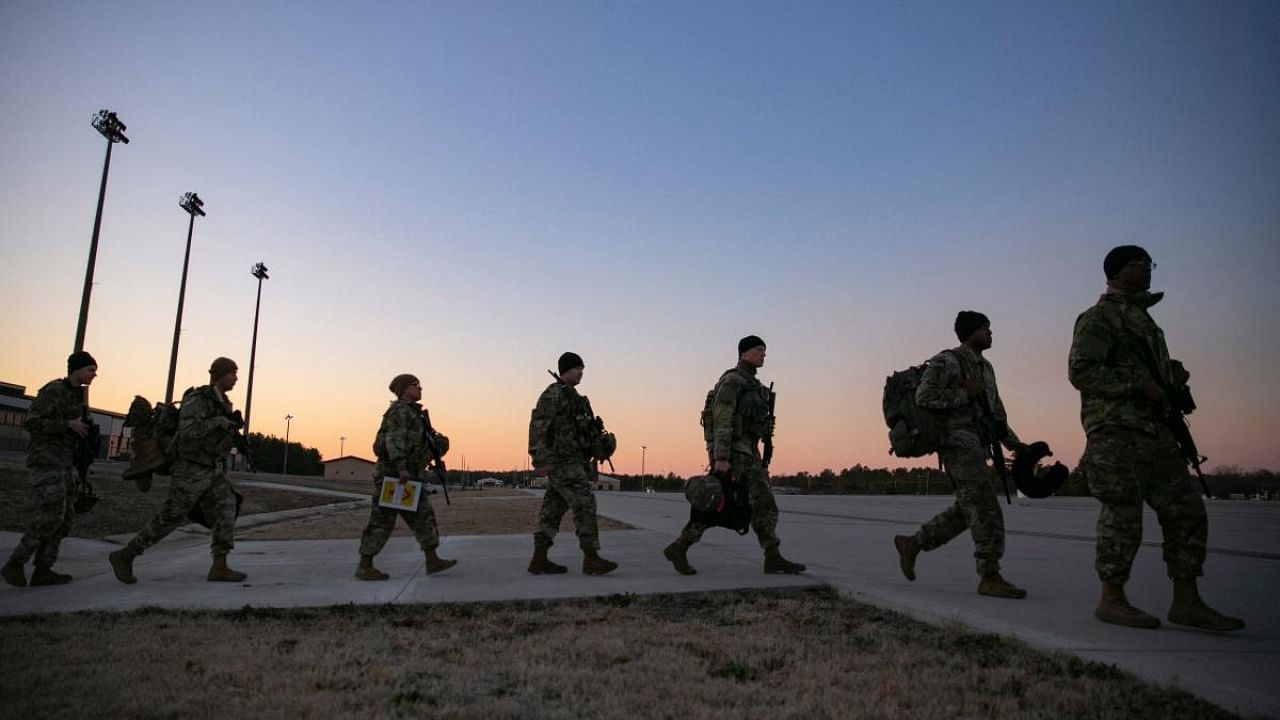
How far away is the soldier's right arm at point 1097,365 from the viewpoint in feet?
14.4

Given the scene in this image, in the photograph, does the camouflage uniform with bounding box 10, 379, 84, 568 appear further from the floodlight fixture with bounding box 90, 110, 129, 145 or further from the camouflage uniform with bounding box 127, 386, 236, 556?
the floodlight fixture with bounding box 90, 110, 129, 145

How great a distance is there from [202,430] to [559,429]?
9.34 feet

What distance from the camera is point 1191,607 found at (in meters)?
4.17

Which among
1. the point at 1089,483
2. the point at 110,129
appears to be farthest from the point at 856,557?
the point at 110,129

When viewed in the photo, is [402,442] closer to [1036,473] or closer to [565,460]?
[565,460]

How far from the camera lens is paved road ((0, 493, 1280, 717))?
3611 mm

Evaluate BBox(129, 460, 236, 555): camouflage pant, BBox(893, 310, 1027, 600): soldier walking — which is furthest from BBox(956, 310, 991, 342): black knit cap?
BBox(129, 460, 236, 555): camouflage pant

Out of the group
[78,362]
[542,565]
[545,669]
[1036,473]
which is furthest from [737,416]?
[78,362]

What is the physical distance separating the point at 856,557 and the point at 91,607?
6.18 m

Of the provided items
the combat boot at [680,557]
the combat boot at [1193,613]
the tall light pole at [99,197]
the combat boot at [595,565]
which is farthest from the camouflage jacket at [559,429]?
the tall light pole at [99,197]

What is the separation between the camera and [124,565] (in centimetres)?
627

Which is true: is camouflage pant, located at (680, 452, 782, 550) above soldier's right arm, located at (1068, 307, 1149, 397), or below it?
below

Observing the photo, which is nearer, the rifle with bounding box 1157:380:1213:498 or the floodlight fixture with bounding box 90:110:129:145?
the rifle with bounding box 1157:380:1213:498

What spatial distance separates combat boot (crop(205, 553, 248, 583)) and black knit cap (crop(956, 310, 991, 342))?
18.8 feet
